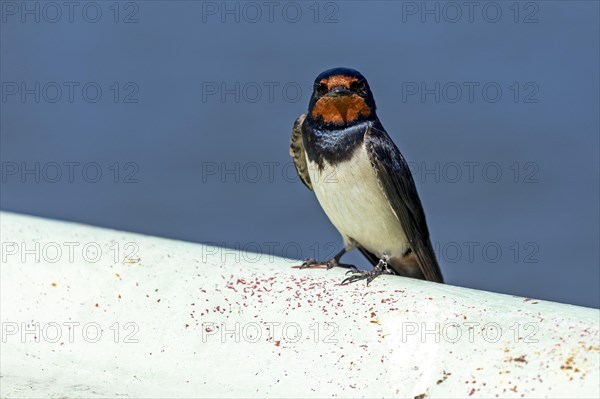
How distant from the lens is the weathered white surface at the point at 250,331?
286cm

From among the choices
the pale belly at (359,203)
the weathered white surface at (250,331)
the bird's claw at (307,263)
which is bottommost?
the weathered white surface at (250,331)

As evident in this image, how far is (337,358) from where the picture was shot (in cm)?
315

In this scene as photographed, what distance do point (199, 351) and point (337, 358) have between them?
45 cm

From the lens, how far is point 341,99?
4.15 metres

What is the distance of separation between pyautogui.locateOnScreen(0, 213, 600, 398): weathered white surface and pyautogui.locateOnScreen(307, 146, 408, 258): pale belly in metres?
0.48

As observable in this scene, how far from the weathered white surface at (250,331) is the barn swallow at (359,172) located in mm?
495

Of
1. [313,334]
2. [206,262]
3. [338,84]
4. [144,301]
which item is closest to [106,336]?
[144,301]

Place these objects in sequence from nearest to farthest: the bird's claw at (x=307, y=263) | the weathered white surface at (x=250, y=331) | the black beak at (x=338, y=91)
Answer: the weathered white surface at (x=250, y=331), the bird's claw at (x=307, y=263), the black beak at (x=338, y=91)

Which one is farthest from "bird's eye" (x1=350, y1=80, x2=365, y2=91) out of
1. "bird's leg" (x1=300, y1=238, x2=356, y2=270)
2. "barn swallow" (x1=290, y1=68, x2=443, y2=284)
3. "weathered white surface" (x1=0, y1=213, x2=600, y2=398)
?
"weathered white surface" (x1=0, y1=213, x2=600, y2=398)

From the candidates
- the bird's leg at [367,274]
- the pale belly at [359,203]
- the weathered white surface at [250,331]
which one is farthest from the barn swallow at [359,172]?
the weathered white surface at [250,331]

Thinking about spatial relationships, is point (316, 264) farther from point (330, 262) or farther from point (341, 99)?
point (341, 99)

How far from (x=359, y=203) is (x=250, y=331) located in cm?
95

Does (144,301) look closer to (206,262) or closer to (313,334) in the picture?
(206,262)

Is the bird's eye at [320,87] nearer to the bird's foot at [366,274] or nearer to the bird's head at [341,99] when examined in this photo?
the bird's head at [341,99]
